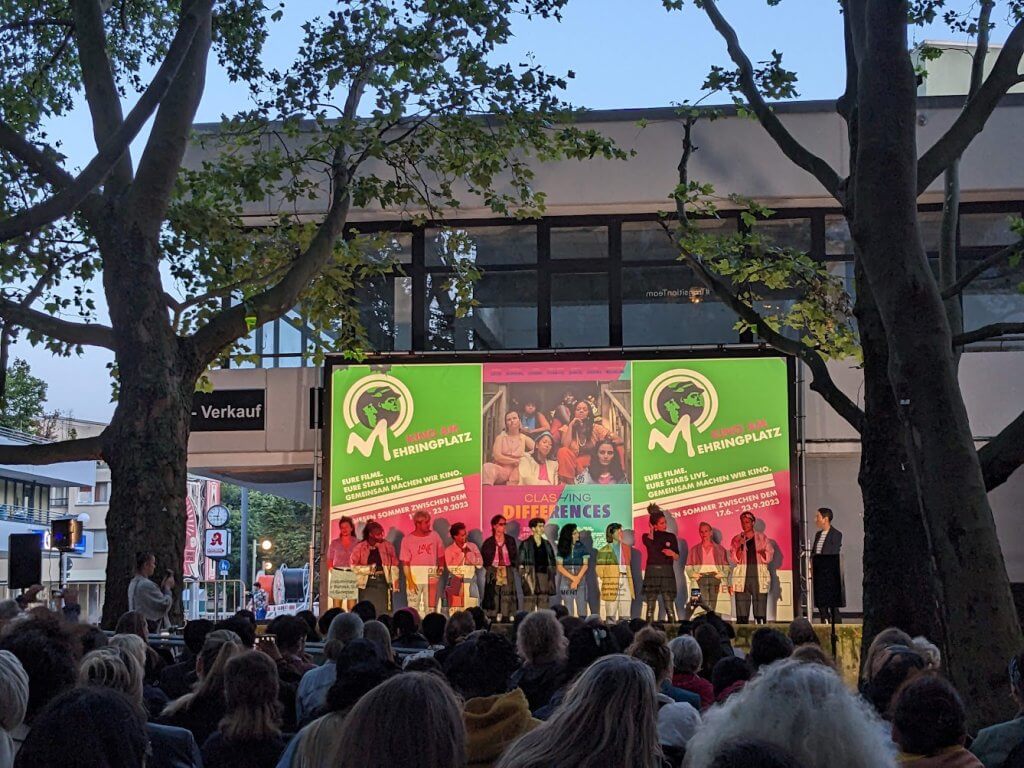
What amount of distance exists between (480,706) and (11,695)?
1478mm

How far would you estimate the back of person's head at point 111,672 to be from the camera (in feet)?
15.8

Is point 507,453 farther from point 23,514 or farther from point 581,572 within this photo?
point 23,514

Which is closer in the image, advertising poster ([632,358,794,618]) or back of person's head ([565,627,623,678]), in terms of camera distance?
back of person's head ([565,627,623,678])

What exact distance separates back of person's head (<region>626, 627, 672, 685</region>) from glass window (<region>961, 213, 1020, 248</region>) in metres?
18.5

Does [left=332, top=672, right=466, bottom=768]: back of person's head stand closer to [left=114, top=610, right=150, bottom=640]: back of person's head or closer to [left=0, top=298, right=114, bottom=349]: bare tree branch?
[left=114, top=610, right=150, bottom=640]: back of person's head

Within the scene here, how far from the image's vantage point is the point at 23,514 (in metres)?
58.6

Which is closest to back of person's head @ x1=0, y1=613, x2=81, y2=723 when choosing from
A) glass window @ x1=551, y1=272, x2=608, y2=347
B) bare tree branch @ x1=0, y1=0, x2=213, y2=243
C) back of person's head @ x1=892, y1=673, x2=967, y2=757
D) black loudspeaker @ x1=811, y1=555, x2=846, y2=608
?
back of person's head @ x1=892, y1=673, x2=967, y2=757

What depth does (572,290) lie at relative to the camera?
76.4 ft

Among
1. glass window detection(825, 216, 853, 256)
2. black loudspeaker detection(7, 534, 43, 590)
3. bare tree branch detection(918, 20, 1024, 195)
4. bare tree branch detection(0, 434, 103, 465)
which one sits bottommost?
black loudspeaker detection(7, 534, 43, 590)

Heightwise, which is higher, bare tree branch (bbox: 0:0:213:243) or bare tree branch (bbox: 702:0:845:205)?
bare tree branch (bbox: 702:0:845:205)

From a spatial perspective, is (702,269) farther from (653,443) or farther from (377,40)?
(653,443)

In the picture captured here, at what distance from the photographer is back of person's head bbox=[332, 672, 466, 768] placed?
2.81 m

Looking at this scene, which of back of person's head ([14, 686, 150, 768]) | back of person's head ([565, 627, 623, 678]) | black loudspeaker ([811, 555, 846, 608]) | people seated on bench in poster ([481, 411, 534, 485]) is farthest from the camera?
people seated on bench in poster ([481, 411, 534, 485])

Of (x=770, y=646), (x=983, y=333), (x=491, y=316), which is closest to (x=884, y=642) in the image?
(x=770, y=646)
